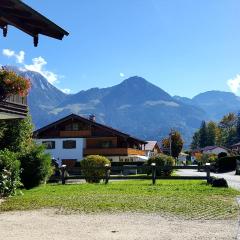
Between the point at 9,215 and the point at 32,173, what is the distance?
41.7 feet

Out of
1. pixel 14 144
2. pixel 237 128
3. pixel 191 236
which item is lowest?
pixel 191 236

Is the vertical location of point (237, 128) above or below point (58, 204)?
above

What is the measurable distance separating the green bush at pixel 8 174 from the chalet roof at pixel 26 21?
9530 millimetres

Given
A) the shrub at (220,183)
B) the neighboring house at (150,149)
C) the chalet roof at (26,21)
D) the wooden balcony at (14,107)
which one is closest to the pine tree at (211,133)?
the neighboring house at (150,149)

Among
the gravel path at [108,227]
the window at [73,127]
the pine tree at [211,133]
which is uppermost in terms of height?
the pine tree at [211,133]

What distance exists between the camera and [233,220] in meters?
12.2

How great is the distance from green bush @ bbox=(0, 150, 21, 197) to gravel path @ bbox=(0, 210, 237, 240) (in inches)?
252

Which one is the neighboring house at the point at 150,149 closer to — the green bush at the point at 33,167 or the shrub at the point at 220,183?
the green bush at the point at 33,167

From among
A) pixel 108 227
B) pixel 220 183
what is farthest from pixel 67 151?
pixel 108 227

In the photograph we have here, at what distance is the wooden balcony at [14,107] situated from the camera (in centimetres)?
1994

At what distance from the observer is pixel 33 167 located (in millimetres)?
26016

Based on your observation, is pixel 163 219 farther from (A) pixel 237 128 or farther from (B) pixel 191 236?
(A) pixel 237 128

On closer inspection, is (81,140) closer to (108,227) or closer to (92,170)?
(92,170)

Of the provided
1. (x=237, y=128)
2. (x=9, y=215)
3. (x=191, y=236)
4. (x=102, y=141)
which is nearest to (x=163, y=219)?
(x=191, y=236)
